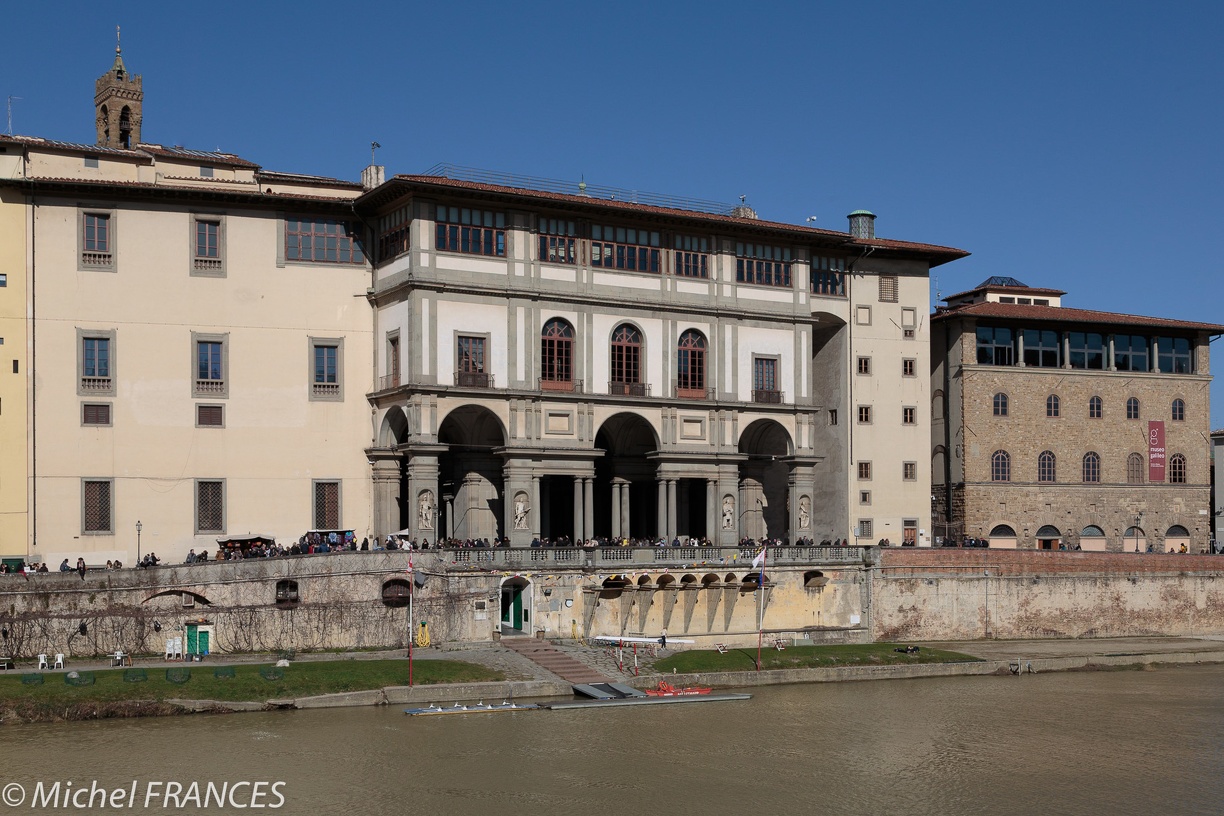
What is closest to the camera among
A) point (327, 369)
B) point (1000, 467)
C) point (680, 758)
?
point (680, 758)

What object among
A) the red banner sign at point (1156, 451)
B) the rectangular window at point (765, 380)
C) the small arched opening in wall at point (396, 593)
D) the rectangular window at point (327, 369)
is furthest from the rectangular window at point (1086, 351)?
the small arched opening in wall at point (396, 593)

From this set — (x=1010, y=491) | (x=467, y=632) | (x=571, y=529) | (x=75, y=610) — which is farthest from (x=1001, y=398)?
(x=75, y=610)

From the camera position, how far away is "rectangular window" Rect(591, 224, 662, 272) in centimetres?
6269

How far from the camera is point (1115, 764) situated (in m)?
41.0

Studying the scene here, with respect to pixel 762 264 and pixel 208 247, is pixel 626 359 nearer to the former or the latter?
pixel 762 264

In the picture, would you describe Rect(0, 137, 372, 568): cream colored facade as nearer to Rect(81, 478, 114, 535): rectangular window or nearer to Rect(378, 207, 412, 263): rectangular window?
Rect(81, 478, 114, 535): rectangular window

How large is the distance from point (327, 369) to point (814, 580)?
2186 cm

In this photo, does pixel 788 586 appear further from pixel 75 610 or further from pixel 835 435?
pixel 75 610

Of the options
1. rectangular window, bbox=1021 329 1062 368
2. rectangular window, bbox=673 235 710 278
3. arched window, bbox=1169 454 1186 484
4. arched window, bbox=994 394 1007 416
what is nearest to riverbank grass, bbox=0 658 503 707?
rectangular window, bbox=673 235 710 278

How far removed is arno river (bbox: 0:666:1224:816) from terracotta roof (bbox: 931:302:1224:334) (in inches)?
1159

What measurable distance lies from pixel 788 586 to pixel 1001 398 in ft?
68.6

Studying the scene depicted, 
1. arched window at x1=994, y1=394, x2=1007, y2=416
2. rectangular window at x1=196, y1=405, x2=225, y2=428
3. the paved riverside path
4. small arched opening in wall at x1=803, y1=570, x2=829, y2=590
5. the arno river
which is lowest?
the arno river

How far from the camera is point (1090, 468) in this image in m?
77.2

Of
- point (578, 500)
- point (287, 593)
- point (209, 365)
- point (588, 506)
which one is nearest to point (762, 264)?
point (588, 506)
